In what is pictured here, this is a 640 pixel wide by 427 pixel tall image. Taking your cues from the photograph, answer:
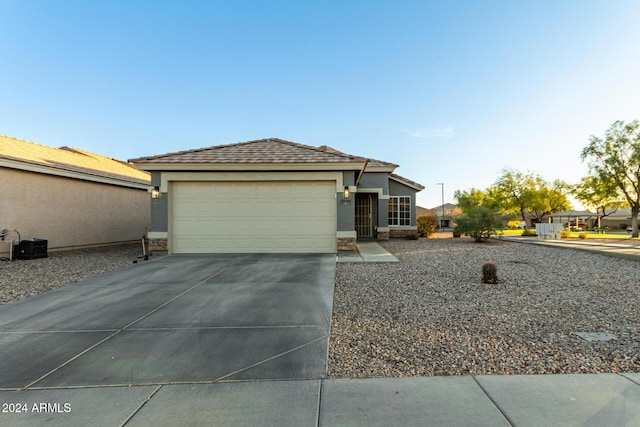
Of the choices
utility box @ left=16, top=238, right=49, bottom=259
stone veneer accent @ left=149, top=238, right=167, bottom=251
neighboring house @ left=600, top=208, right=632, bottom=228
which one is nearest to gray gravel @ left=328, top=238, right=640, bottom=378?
stone veneer accent @ left=149, top=238, right=167, bottom=251

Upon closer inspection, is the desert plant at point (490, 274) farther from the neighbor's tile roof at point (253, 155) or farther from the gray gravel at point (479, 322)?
the neighbor's tile roof at point (253, 155)

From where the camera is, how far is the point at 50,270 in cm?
796

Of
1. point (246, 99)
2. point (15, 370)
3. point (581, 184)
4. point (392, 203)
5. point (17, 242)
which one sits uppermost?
point (246, 99)

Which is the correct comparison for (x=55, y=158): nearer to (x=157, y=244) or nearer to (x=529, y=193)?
(x=157, y=244)

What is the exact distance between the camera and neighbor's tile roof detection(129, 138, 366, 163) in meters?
9.99

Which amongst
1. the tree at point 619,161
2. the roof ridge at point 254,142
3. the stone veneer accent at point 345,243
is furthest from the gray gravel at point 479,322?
the tree at point 619,161

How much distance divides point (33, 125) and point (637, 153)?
41492 mm

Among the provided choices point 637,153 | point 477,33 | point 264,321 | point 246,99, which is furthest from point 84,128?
point 637,153

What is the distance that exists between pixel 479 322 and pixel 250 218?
7.99 metres

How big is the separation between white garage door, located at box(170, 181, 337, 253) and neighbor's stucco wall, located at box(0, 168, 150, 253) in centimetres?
550

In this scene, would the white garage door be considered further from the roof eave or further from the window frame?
the window frame

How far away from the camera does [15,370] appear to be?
2.88 meters

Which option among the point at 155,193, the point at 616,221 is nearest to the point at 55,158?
the point at 155,193

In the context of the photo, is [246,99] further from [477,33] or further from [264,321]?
[264,321]
